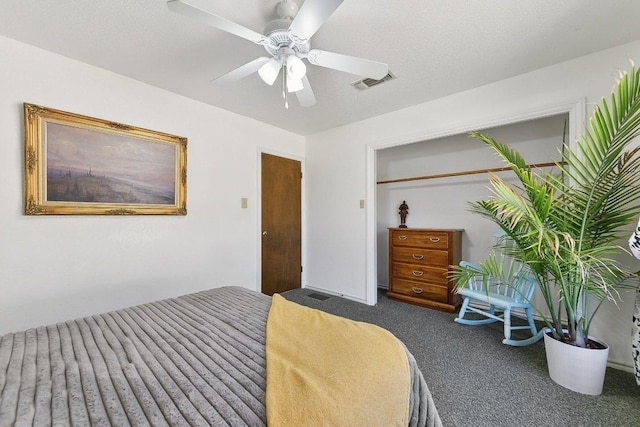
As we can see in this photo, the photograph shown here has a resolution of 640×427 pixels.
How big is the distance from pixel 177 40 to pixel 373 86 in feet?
5.41

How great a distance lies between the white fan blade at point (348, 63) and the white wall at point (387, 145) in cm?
143

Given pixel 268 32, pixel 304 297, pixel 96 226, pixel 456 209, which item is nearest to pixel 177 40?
pixel 268 32

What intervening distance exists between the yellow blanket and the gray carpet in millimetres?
799

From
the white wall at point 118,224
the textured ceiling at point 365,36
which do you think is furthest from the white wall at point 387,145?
the white wall at point 118,224

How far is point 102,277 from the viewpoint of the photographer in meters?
2.16

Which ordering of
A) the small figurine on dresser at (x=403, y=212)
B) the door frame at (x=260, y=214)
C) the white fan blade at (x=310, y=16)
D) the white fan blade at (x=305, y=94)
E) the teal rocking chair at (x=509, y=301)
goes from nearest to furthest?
the white fan blade at (x=310, y=16)
the white fan blade at (x=305, y=94)
the teal rocking chair at (x=509, y=301)
the door frame at (x=260, y=214)
the small figurine on dresser at (x=403, y=212)

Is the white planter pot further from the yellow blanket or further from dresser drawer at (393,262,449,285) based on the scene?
the yellow blanket

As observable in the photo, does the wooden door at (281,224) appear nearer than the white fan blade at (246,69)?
No

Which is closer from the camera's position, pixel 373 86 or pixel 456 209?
pixel 373 86

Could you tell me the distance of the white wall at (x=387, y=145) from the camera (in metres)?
1.92

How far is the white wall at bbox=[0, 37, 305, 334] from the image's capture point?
181 centimetres

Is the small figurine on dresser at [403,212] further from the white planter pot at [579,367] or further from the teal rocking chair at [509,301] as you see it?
the white planter pot at [579,367]

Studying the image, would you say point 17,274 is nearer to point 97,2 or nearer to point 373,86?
point 97,2

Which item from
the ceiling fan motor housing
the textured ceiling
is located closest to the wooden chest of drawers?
the textured ceiling
